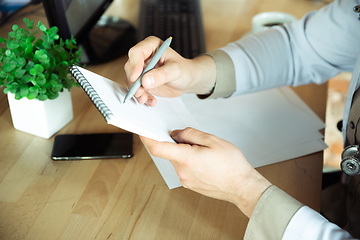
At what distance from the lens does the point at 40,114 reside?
66 cm

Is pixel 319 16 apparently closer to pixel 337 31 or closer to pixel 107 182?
pixel 337 31

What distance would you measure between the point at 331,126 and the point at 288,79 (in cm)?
72

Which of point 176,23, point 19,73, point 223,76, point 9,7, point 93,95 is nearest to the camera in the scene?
point 93,95

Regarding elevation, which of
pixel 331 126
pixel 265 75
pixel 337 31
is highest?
pixel 337 31

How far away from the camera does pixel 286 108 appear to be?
84 cm

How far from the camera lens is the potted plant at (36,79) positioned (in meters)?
0.59

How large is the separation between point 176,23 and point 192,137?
2.28 ft

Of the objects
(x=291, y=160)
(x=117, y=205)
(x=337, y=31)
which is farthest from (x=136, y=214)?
(x=337, y=31)

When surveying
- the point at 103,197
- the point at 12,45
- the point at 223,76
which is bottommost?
the point at 103,197

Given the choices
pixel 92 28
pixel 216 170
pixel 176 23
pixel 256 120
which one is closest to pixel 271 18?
pixel 176 23

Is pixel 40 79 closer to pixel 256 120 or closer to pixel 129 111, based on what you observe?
pixel 129 111

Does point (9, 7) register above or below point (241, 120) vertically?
above

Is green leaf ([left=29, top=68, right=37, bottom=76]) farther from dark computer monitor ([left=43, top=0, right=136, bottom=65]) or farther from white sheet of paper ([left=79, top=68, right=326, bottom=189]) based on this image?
dark computer monitor ([left=43, top=0, right=136, bottom=65])

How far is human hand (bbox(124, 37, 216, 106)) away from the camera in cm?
58
